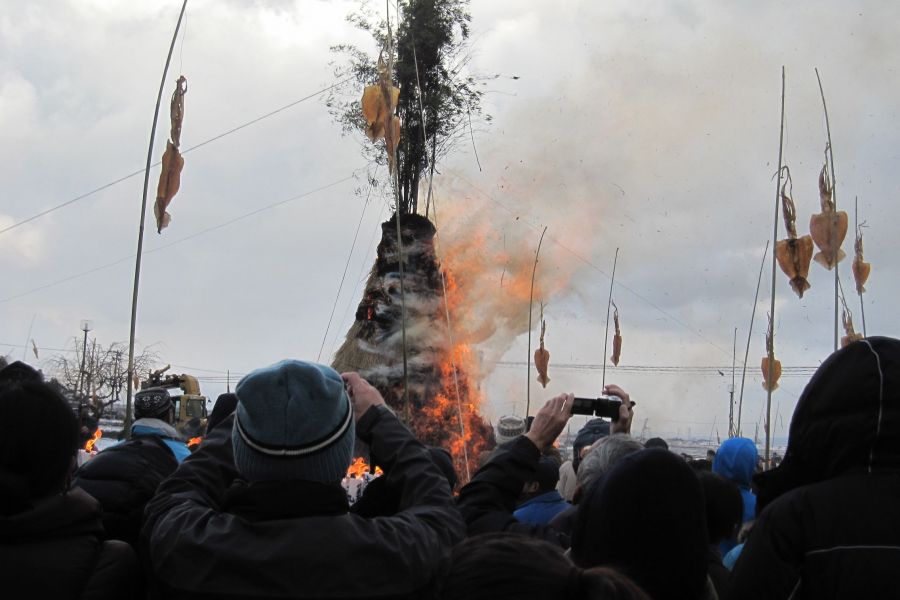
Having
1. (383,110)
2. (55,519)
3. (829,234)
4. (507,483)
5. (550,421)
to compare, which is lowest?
(55,519)

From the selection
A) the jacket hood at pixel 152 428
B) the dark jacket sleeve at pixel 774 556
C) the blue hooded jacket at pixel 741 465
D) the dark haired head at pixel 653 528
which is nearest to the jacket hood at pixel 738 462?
the blue hooded jacket at pixel 741 465

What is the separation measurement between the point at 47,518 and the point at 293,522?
0.81 metres

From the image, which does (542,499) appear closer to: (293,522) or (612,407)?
(612,407)

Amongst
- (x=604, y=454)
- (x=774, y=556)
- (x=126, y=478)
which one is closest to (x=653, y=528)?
(x=774, y=556)

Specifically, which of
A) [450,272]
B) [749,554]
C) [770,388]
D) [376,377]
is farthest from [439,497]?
[450,272]

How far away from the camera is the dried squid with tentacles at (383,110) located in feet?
46.1

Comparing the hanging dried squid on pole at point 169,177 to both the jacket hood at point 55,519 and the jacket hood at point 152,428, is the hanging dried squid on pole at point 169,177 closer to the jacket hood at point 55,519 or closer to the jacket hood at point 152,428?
the jacket hood at point 152,428

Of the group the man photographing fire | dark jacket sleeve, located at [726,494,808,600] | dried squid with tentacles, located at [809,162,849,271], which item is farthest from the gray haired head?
dried squid with tentacles, located at [809,162,849,271]

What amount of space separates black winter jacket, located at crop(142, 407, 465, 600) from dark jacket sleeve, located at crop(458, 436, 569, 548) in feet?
1.12

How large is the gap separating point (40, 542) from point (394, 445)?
110 centimetres

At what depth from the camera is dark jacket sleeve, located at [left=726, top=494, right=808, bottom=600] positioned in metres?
2.42

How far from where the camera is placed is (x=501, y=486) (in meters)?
3.05

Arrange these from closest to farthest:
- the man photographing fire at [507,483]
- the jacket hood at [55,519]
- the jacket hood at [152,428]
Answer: the jacket hood at [55,519] → the man photographing fire at [507,483] → the jacket hood at [152,428]

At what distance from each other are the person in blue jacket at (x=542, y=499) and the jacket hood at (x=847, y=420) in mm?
2231
